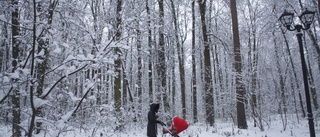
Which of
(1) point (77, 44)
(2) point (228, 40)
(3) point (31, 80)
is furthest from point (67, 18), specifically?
(2) point (228, 40)

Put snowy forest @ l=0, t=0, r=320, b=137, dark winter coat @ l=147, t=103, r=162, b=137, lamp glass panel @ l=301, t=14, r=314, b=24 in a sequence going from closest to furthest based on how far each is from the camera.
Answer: snowy forest @ l=0, t=0, r=320, b=137, dark winter coat @ l=147, t=103, r=162, b=137, lamp glass panel @ l=301, t=14, r=314, b=24

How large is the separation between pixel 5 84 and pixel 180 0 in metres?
16.6

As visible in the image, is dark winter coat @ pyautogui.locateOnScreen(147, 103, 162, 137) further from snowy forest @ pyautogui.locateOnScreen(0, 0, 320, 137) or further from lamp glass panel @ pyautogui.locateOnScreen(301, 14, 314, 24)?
lamp glass panel @ pyautogui.locateOnScreen(301, 14, 314, 24)

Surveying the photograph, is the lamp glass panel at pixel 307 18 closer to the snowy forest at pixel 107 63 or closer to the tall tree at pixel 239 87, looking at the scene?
the snowy forest at pixel 107 63

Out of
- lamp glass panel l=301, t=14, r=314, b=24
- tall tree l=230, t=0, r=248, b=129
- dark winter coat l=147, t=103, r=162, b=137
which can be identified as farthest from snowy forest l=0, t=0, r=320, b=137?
lamp glass panel l=301, t=14, r=314, b=24

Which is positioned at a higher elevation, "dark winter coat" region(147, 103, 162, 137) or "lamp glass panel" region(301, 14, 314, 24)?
"lamp glass panel" region(301, 14, 314, 24)

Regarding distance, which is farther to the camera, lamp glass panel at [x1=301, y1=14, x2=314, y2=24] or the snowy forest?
lamp glass panel at [x1=301, y1=14, x2=314, y2=24]

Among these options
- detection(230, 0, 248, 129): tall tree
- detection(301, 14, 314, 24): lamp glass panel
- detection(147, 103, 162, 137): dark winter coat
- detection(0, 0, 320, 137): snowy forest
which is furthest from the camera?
detection(230, 0, 248, 129): tall tree

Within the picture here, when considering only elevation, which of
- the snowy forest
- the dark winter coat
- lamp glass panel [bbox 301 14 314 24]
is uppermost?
lamp glass panel [bbox 301 14 314 24]

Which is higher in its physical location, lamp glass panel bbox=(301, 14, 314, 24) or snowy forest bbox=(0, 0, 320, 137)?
Answer: lamp glass panel bbox=(301, 14, 314, 24)

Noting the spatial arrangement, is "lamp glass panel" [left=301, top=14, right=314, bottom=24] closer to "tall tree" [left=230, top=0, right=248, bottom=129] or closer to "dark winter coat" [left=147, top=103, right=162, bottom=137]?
"tall tree" [left=230, top=0, right=248, bottom=129]

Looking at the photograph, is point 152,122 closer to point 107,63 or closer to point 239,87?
point 107,63

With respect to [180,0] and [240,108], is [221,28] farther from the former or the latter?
[240,108]

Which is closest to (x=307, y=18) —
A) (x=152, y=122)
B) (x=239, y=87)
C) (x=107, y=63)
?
(x=239, y=87)
